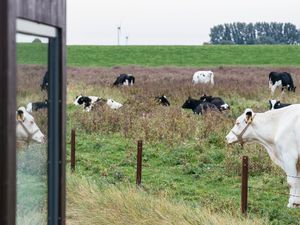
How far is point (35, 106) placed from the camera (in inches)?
169

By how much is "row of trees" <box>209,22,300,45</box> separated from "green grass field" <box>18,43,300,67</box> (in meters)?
37.6

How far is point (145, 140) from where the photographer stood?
1530 cm

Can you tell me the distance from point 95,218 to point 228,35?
108 m

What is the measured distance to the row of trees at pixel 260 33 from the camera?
111 meters

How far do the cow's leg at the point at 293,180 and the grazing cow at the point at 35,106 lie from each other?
21.2 feet

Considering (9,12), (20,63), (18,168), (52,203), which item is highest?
(9,12)

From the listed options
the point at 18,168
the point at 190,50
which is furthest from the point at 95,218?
the point at 190,50

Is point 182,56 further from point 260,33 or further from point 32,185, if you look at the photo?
point 32,185

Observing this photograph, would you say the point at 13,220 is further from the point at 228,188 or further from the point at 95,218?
the point at 228,188

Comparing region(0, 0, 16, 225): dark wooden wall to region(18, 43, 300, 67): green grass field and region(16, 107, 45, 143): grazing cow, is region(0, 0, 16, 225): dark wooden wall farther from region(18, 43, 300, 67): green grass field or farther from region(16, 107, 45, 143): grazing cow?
region(18, 43, 300, 67): green grass field

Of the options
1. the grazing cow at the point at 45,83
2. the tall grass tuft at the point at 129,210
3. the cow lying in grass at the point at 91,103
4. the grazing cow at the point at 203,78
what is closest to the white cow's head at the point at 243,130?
the tall grass tuft at the point at 129,210

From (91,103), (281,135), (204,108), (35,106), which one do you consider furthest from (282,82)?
(35,106)

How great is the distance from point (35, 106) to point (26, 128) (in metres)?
0.25

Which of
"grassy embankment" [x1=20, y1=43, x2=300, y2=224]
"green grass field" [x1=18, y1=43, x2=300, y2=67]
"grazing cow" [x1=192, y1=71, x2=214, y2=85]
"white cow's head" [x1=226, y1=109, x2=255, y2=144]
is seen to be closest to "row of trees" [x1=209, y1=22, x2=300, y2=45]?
"green grass field" [x1=18, y1=43, x2=300, y2=67]
